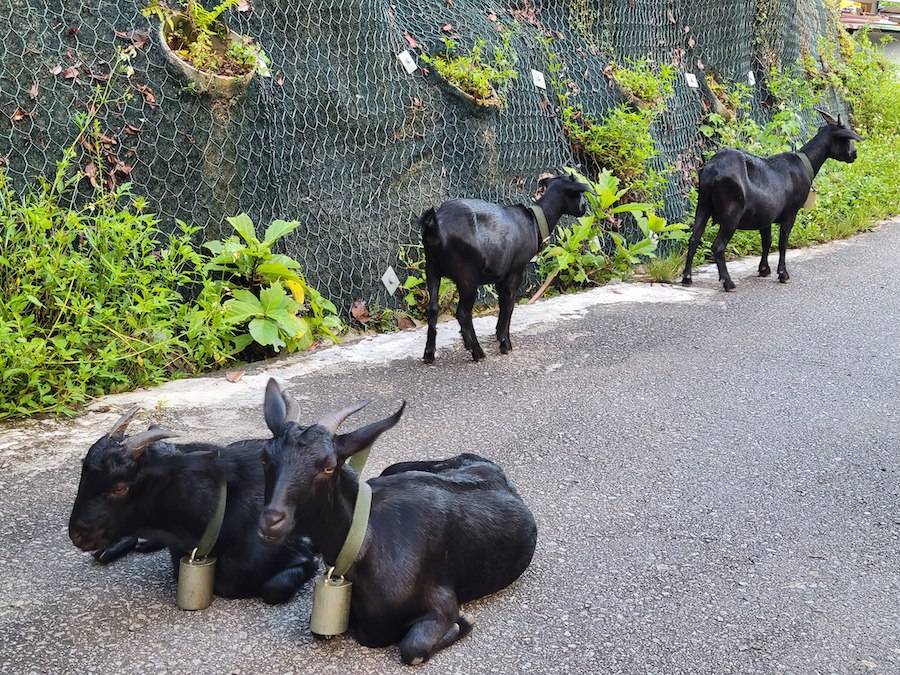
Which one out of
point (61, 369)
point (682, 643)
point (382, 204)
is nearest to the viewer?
point (682, 643)

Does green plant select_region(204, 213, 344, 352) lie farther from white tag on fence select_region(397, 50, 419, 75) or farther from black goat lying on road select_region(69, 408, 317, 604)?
black goat lying on road select_region(69, 408, 317, 604)

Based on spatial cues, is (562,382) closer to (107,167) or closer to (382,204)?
(382,204)

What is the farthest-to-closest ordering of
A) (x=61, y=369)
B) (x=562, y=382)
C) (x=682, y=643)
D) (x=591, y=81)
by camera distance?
1. (x=591, y=81)
2. (x=562, y=382)
3. (x=61, y=369)
4. (x=682, y=643)

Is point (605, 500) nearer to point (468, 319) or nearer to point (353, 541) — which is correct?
point (353, 541)

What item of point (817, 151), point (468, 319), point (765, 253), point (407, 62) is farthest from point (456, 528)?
point (817, 151)

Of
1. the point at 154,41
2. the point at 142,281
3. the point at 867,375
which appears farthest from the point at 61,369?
the point at 867,375

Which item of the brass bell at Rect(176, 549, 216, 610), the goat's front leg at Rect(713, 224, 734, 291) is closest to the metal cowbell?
the brass bell at Rect(176, 549, 216, 610)

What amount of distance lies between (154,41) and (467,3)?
4.17 metres

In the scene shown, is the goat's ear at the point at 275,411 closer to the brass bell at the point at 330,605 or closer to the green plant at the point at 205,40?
the brass bell at the point at 330,605

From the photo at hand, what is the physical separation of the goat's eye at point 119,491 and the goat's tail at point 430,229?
315 cm

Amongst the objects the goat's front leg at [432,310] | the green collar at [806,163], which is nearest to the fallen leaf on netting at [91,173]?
the goat's front leg at [432,310]

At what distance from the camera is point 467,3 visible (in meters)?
9.61

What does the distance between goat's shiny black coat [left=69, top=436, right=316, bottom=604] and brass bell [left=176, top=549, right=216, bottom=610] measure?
74 mm

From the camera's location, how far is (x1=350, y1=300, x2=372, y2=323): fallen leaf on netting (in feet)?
23.5
